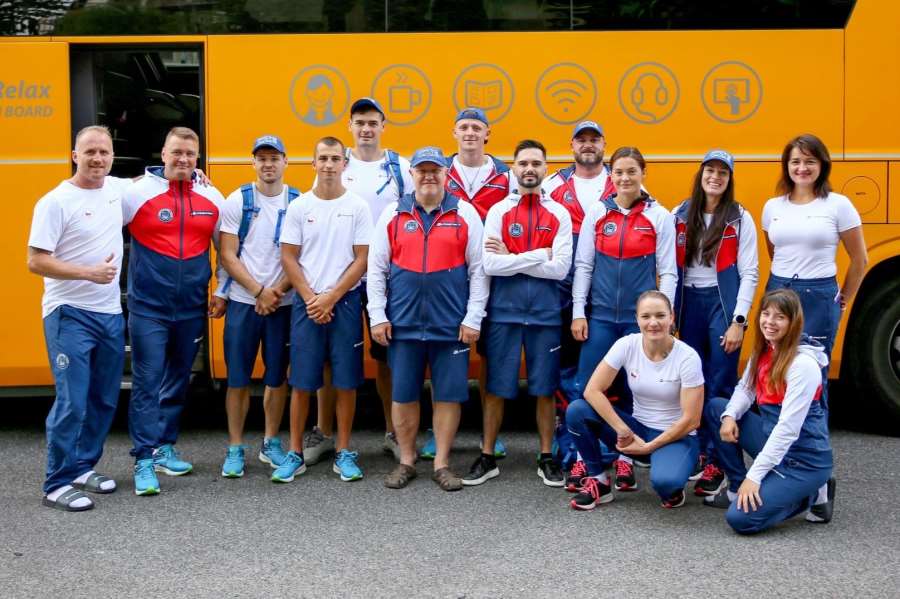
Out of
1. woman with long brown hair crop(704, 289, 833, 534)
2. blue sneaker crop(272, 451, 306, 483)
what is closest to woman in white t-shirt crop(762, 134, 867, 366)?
woman with long brown hair crop(704, 289, 833, 534)

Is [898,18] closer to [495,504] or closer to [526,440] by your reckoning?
[526,440]

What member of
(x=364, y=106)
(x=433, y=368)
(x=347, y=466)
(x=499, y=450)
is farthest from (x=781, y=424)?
(x=364, y=106)

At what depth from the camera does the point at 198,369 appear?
22.4 feet

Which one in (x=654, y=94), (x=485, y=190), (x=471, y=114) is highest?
(x=654, y=94)

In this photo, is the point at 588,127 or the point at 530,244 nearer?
the point at 530,244

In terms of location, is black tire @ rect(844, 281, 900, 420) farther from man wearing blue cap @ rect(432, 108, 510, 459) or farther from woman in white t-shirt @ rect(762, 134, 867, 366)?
man wearing blue cap @ rect(432, 108, 510, 459)

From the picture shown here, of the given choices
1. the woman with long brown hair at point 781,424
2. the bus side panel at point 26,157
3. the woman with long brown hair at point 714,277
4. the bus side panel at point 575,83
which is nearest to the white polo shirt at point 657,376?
the woman with long brown hair at point 781,424

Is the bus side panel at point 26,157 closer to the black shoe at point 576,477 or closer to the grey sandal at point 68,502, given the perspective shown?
the grey sandal at point 68,502

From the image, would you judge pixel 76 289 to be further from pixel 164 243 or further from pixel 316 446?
pixel 316 446

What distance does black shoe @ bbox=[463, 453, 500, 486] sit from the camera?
5.70m

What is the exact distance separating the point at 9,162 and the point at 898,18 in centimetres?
590

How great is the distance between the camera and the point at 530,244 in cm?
563

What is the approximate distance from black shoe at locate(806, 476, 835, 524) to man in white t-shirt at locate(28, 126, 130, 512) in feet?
12.4

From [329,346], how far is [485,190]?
4.44 feet
